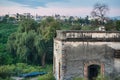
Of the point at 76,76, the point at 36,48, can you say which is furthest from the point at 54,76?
the point at 36,48

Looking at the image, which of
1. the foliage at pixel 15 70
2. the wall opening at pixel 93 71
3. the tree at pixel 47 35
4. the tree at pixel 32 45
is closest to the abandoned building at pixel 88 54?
the wall opening at pixel 93 71

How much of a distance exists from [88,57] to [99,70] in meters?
0.72

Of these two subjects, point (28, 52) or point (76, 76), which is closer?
point (76, 76)

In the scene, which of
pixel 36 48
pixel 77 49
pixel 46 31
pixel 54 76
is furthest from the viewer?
pixel 46 31

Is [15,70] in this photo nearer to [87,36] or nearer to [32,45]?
[32,45]

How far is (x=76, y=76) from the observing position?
12.7 metres

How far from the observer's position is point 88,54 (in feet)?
41.9

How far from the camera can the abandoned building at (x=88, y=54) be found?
12695mm

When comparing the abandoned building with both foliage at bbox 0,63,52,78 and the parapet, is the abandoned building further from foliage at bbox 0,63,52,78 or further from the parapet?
foliage at bbox 0,63,52,78

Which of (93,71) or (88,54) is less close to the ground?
(88,54)

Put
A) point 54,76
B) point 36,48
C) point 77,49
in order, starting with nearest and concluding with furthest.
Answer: point 77,49, point 54,76, point 36,48

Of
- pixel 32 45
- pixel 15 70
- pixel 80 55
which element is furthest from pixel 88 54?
pixel 32 45

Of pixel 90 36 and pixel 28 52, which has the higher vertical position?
pixel 90 36

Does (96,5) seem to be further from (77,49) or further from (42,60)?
(77,49)
